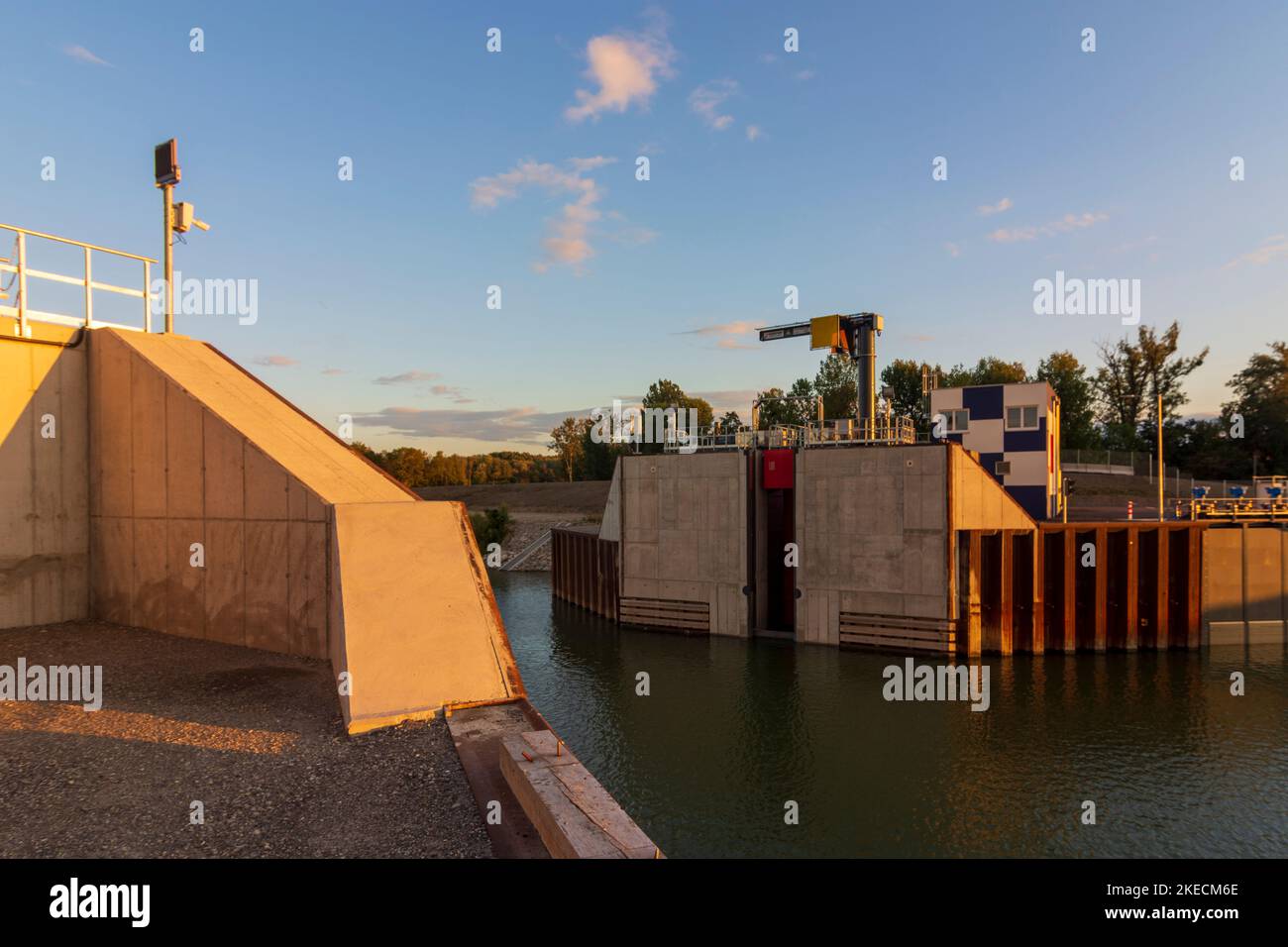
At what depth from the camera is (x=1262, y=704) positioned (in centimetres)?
2225

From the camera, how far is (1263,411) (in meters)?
65.7

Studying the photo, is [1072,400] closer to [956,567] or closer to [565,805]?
[956,567]

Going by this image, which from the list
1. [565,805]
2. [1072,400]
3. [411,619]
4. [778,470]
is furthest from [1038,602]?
[1072,400]

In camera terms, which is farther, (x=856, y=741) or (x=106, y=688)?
(x=856, y=741)

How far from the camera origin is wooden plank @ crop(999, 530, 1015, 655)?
27.6 m

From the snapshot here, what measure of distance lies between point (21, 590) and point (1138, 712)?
3178cm

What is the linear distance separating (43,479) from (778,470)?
2565 cm

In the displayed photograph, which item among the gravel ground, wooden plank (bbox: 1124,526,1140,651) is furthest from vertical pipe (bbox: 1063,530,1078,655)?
the gravel ground

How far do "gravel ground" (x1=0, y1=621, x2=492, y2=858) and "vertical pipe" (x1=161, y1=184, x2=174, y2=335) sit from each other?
10883mm

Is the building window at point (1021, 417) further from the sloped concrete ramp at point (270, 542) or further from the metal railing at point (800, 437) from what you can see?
the sloped concrete ramp at point (270, 542)

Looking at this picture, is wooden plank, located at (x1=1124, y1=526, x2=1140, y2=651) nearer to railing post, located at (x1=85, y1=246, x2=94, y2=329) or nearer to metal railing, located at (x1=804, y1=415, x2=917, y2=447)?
metal railing, located at (x1=804, y1=415, x2=917, y2=447)

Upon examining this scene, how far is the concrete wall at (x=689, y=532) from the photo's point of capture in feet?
103
